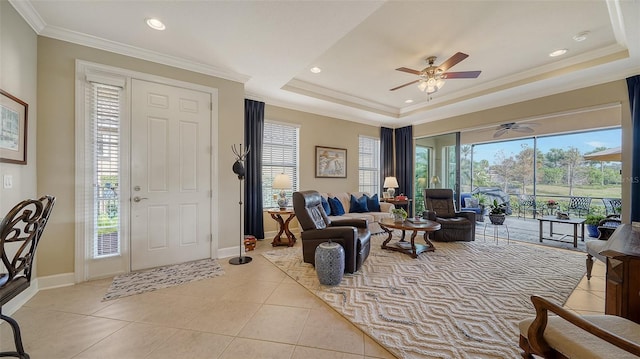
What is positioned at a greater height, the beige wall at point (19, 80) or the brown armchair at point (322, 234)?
the beige wall at point (19, 80)

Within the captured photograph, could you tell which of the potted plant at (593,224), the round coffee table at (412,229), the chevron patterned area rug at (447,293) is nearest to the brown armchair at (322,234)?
the chevron patterned area rug at (447,293)

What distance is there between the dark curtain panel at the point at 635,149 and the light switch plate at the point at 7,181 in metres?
7.47

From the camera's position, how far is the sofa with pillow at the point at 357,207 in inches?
195

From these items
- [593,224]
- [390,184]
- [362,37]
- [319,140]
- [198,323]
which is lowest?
[198,323]

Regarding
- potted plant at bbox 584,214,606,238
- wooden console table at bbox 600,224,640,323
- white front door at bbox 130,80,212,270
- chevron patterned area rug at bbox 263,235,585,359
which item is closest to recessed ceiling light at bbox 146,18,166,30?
white front door at bbox 130,80,212,270

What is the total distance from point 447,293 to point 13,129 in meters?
4.47

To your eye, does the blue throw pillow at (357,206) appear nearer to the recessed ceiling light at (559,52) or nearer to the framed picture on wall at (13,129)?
the recessed ceiling light at (559,52)

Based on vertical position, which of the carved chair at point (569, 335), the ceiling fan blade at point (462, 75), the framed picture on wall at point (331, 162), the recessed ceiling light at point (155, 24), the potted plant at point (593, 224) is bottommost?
the potted plant at point (593, 224)

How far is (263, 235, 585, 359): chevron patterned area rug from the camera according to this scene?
1.75m

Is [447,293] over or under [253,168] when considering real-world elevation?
under

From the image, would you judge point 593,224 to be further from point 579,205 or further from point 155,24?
point 155,24

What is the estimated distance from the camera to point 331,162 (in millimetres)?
5781

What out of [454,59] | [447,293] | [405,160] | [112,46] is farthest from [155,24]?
[405,160]

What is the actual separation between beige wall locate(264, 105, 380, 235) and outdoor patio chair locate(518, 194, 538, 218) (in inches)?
212
